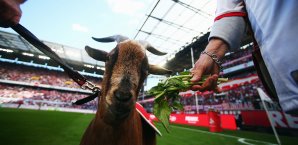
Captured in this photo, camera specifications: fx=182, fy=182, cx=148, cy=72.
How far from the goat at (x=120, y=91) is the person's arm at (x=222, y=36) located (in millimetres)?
547

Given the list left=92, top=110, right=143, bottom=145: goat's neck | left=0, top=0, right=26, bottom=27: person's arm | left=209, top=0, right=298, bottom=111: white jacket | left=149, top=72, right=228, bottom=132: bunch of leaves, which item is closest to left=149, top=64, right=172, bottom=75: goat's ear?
left=149, top=72, right=228, bottom=132: bunch of leaves

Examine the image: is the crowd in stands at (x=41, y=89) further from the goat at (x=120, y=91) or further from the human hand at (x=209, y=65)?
the human hand at (x=209, y=65)

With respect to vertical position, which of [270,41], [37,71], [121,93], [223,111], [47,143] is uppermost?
[37,71]

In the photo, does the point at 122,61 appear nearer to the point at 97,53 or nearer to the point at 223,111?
the point at 97,53

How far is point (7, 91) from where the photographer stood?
129 ft

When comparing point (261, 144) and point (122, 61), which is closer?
point (122, 61)

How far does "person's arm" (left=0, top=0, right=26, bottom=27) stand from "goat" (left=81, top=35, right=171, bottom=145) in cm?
83

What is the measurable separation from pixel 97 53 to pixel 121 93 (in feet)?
2.51

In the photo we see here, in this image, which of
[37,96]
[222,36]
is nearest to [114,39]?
[222,36]

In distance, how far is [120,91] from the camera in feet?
4.99

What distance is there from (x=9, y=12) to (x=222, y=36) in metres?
1.51

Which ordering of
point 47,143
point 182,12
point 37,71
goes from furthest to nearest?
point 37,71
point 182,12
point 47,143

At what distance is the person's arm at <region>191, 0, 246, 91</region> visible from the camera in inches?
56.6

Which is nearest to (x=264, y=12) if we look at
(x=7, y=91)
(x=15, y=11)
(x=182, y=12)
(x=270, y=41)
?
(x=270, y=41)
